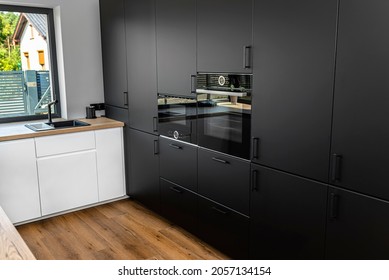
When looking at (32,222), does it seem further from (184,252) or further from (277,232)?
(277,232)

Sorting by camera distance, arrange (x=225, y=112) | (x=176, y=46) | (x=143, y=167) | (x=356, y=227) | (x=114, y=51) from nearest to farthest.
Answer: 1. (x=356, y=227)
2. (x=225, y=112)
3. (x=176, y=46)
4. (x=143, y=167)
5. (x=114, y=51)

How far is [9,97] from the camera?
379 centimetres

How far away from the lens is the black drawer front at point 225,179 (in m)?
2.52

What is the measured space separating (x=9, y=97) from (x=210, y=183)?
2.39 meters

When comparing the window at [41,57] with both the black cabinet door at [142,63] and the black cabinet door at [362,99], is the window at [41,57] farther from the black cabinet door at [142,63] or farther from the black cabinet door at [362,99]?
the black cabinet door at [362,99]

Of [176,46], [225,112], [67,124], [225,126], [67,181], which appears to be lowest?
[67,181]

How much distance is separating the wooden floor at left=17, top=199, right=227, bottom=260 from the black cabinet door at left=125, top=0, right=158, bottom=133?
90cm

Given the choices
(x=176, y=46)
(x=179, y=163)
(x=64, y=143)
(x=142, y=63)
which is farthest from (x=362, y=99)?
(x=64, y=143)

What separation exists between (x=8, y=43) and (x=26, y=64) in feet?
0.86

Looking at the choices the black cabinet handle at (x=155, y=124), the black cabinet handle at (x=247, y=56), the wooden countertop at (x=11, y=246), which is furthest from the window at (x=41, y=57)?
the wooden countertop at (x=11, y=246)

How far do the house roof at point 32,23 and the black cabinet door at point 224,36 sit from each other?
209cm

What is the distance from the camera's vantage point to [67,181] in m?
3.59

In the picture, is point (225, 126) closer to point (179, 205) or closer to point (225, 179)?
point (225, 179)

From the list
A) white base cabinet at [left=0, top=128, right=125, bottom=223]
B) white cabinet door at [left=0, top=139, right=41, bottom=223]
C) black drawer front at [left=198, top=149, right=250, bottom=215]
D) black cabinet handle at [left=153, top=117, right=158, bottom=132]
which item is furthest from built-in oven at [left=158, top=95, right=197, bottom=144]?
white cabinet door at [left=0, top=139, right=41, bottom=223]
